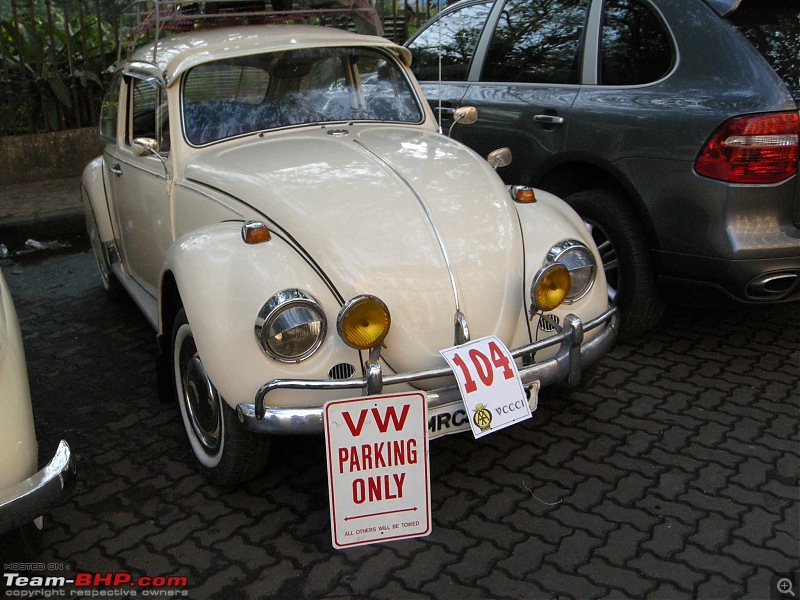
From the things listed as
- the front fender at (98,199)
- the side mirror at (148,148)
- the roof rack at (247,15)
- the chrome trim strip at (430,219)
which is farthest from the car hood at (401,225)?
the front fender at (98,199)

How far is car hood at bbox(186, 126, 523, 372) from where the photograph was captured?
298 cm

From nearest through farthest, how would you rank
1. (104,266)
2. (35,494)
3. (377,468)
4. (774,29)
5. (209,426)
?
(35,494)
(377,468)
(209,426)
(774,29)
(104,266)

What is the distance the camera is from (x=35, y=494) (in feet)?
7.95

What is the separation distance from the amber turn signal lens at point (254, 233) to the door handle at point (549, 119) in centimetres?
226

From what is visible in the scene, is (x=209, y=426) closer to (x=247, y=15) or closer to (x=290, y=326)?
(x=290, y=326)

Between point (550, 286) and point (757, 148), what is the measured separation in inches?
54.7

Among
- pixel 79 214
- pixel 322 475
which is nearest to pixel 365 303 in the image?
pixel 322 475

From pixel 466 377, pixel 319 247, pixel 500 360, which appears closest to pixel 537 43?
pixel 319 247

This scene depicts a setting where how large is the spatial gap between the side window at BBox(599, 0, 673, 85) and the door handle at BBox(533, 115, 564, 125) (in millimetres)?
306

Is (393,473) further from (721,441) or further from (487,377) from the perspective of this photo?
(721,441)

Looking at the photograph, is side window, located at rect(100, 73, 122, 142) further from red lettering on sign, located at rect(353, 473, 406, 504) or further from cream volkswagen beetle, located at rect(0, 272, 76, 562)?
red lettering on sign, located at rect(353, 473, 406, 504)

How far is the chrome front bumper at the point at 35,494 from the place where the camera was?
2381mm

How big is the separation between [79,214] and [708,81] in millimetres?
5999

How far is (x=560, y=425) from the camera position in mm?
3783
